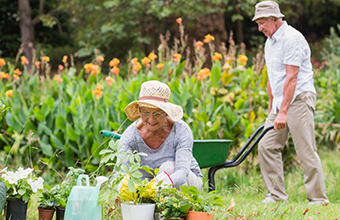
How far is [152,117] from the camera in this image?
263 centimetres

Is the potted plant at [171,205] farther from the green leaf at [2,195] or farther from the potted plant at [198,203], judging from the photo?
the green leaf at [2,195]

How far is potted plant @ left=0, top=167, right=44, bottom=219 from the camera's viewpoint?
7.58ft

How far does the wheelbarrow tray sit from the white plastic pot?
1089 millimetres

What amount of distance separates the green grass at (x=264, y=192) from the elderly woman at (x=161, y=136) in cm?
42

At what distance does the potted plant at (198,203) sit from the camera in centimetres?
219

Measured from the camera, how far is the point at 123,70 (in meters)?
13.1

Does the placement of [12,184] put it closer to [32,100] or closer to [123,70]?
[32,100]

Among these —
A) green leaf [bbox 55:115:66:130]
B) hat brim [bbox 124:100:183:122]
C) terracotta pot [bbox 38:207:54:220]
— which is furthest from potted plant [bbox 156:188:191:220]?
green leaf [bbox 55:115:66:130]

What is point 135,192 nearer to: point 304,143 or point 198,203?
point 198,203

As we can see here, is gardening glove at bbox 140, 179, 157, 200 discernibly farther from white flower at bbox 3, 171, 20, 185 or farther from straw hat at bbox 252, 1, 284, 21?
straw hat at bbox 252, 1, 284, 21

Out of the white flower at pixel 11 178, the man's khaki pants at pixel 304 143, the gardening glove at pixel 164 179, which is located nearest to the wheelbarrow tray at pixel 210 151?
the man's khaki pants at pixel 304 143

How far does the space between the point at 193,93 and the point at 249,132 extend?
87 centimetres

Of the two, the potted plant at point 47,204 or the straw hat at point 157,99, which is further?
the straw hat at point 157,99

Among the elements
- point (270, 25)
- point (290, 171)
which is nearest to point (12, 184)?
point (270, 25)
